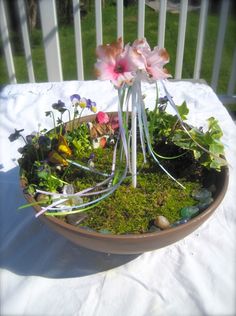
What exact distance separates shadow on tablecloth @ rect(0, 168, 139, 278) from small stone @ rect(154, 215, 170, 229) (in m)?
0.12

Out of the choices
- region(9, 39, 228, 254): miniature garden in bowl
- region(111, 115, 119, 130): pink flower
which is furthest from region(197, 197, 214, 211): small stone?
region(111, 115, 119, 130): pink flower

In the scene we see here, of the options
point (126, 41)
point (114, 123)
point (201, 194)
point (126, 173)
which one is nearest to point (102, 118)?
point (114, 123)

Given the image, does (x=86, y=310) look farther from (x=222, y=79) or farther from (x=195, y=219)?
(x=222, y=79)

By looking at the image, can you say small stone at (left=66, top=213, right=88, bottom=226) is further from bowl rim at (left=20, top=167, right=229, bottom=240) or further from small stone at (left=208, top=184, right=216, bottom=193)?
small stone at (left=208, top=184, right=216, bottom=193)

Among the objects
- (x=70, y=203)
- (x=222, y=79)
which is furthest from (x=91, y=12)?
(x=70, y=203)

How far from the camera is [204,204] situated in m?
0.65

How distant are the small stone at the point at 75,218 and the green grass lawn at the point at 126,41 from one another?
2119mm

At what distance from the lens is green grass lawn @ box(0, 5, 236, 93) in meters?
2.69

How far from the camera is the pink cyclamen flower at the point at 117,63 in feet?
1.64

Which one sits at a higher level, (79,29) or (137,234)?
(79,29)

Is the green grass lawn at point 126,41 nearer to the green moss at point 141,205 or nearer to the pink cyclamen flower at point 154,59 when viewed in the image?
the green moss at point 141,205

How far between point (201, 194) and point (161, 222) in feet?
0.38

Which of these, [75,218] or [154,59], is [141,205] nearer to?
[75,218]

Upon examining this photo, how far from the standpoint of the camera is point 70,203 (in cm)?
66
